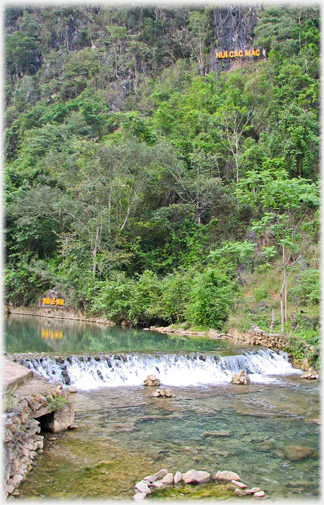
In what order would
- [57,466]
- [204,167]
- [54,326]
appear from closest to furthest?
[57,466]
[54,326]
[204,167]

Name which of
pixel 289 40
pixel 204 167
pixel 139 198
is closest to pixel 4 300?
pixel 139 198

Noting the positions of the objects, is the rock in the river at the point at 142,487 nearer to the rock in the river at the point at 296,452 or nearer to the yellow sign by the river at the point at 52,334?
the rock in the river at the point at 296,452

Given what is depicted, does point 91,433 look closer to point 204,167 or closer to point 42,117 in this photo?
point 204,167

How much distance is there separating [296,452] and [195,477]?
6.20 feet

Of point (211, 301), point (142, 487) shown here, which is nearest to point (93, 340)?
point (211, 301)

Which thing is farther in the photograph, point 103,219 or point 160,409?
point 103,219

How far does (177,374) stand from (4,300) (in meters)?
18.5

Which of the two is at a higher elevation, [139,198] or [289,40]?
→ [289,40]

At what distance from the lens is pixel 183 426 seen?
281 inches

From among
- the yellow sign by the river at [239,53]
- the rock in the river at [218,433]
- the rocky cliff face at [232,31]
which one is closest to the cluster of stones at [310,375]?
the rock in the river at [218,433]

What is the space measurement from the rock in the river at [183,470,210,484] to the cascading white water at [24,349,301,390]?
5055 mm

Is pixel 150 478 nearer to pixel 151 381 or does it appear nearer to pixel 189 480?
pixel 189 480

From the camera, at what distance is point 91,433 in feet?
22.1

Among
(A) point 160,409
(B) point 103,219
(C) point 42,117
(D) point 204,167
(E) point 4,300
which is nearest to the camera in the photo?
(A) point 160,409
